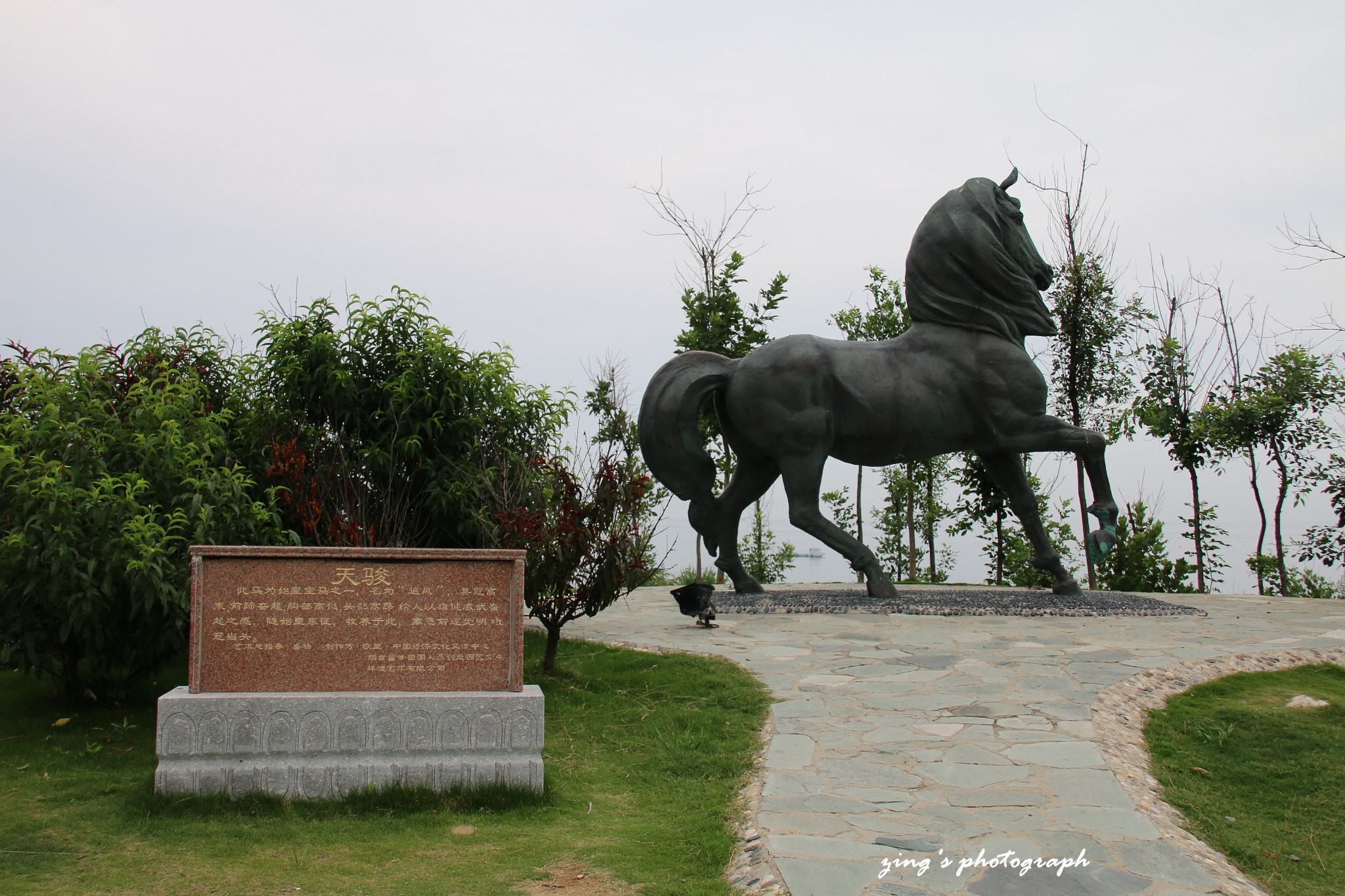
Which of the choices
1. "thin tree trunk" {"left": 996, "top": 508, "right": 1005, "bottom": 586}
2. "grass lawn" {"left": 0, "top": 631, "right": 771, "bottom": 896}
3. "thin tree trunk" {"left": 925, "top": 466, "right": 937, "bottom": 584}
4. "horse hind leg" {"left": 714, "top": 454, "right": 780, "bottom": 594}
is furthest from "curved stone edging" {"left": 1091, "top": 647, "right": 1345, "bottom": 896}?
"thin tree trunk" {"left": 925, "top": 466, "right": 937, "bottom": 584}

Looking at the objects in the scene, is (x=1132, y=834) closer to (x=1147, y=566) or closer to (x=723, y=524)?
(x=723, y=524)

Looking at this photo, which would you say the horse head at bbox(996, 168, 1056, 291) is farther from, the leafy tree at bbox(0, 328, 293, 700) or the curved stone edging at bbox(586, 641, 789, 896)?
the leafy tree at bbox(0, 328, 293, 700)

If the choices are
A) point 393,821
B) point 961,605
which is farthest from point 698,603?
point 393,821

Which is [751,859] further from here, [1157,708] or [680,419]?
[680,419]

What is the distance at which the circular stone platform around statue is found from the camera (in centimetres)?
712

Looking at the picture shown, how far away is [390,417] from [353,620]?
3.48 metres

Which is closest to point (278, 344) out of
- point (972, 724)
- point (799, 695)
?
point (799, 695)

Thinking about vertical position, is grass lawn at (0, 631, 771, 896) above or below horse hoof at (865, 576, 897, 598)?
below

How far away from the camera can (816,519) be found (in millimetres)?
7492

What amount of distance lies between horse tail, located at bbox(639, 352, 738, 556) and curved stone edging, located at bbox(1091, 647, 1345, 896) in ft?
11.1

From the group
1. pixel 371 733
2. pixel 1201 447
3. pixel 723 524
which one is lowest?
pixel 371 733

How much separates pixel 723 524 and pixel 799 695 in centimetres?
315

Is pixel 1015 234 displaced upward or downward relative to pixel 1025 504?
upward

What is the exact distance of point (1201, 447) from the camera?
10586mm
